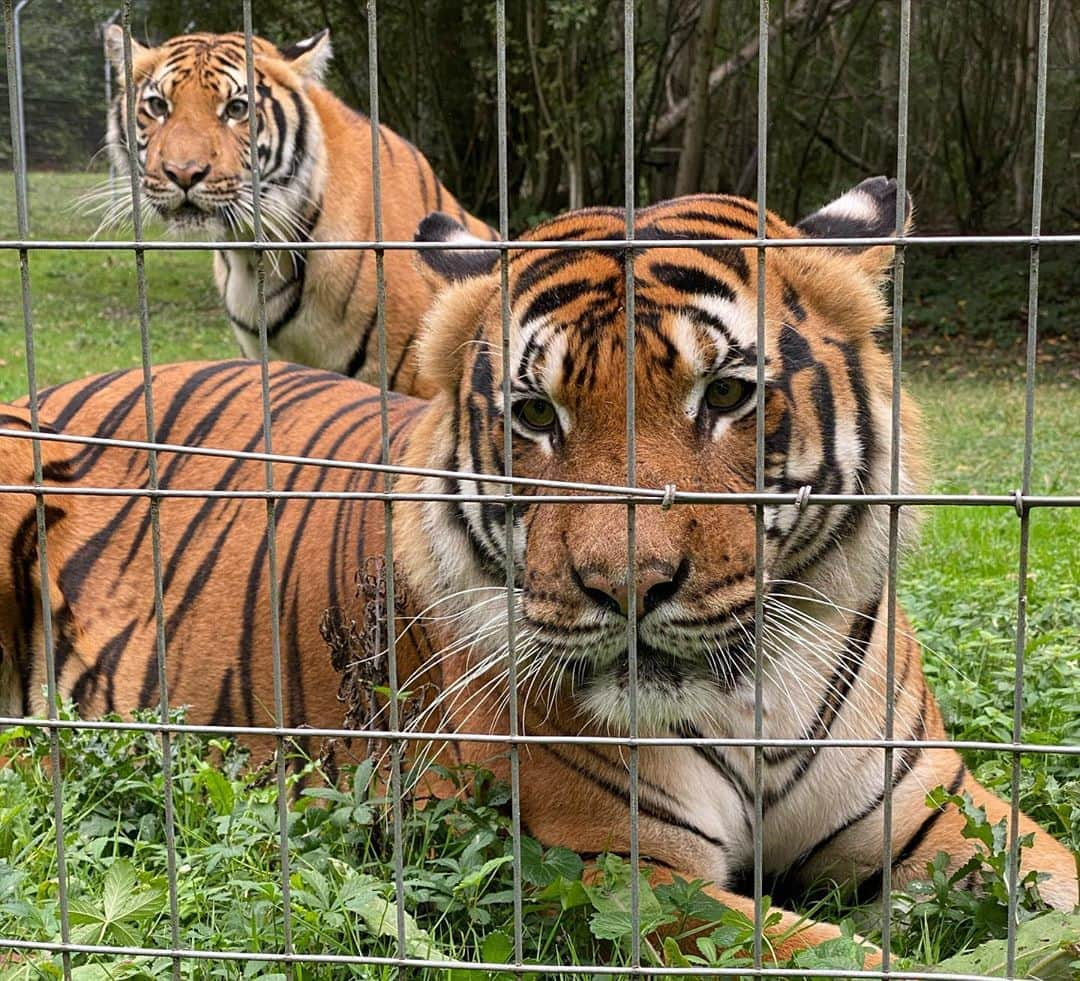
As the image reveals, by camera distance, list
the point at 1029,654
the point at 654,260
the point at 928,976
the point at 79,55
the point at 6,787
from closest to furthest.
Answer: the point at 928,976 → the point at 654,260 → the point at 6,787 → the point at 1029,654 → the point at 79,55

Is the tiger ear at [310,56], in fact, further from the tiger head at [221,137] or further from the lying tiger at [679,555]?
the lying tiger at [679,555]

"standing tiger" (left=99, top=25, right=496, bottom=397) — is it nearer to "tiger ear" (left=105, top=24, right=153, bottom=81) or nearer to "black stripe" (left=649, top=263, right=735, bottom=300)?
"tiger ear" (left=105, top=24, right=153, bottom=81)

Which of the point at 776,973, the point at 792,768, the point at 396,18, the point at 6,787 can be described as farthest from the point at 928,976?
the point at 396,18

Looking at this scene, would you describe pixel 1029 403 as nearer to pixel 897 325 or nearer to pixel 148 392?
pixel 897 325

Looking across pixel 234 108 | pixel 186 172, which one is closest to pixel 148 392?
pixel 186 172

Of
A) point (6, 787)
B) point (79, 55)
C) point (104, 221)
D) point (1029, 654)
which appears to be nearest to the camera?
point (6, 787)

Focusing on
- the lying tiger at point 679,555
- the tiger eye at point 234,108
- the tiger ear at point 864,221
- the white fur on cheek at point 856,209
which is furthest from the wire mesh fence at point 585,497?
the tiger eye at point 234,108

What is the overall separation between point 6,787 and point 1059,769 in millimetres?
2016

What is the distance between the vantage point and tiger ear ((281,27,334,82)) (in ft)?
20.3

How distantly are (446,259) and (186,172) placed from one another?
10.6 feet

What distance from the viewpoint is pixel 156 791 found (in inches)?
105

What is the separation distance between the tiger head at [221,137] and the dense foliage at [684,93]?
7.48 meters

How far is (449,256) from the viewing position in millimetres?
2570

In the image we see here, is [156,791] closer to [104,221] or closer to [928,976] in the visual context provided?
[928,976]
